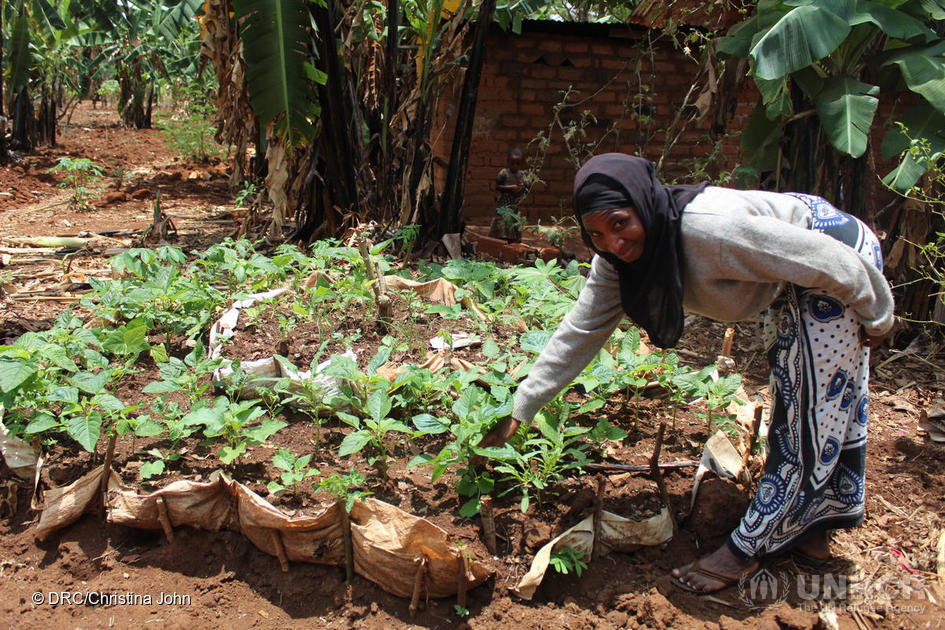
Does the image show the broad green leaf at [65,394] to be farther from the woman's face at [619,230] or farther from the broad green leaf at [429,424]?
the woman's face at [619,230]

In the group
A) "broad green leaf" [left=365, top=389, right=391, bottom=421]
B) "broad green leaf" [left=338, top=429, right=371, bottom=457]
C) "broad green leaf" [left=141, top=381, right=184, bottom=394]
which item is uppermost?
"broad green leaf" [left=365, top=389, right=391, bottom=421]

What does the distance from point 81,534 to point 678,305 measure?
2098mm

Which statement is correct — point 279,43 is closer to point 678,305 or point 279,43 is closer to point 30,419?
point 30,419

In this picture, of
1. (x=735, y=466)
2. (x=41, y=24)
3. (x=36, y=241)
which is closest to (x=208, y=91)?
(x=41, y=24)

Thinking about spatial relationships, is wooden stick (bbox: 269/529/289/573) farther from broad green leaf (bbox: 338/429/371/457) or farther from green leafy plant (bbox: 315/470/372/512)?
broad green leaf (bbox: 338/429/371/457)

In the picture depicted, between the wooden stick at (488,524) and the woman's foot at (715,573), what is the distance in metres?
0.57

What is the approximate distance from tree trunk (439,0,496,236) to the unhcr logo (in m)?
3.97

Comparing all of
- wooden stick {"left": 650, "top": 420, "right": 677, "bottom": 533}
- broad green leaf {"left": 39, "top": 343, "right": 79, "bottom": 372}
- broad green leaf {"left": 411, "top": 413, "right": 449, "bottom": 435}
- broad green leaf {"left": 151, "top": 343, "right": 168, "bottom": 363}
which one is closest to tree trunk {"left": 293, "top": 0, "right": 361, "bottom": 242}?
broad green leaf {"left": 151, "top": 343, "right": 168, "bottom": 363}

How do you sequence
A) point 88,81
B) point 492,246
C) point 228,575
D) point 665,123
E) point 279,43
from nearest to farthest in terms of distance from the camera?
1. point 228,575
2. point 279,43
3. point 492,246
4. point 665,123
5. point 88,81

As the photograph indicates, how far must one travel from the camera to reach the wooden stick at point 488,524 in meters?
2.13

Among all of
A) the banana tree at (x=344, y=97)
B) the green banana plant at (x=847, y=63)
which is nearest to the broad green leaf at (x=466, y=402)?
the green banana plant at (x=847, y=63)

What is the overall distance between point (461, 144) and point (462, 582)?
4155 millimetres

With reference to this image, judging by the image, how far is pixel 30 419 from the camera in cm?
257

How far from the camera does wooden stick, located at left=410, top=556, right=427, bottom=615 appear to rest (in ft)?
6.66
